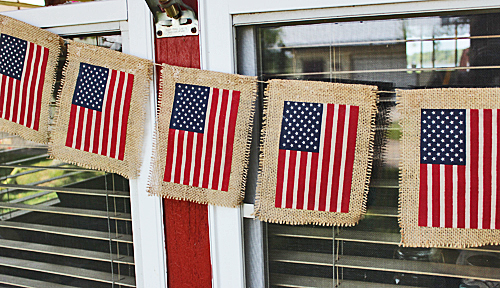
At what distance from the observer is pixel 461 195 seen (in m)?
1.65

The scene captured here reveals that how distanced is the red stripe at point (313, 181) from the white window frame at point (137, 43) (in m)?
0.77

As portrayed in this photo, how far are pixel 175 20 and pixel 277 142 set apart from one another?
760 mm

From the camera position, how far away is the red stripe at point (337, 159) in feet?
5.72

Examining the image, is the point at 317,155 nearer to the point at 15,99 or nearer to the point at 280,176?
the point at 280,176

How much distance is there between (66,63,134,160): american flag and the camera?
2047mm

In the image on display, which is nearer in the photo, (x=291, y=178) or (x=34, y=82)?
(x=291, y=178)

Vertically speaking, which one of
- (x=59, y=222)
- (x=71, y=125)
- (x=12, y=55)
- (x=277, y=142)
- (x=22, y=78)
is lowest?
(x=59, y=222)

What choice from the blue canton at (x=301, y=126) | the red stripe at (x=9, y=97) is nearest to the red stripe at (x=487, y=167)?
the blue canton at (x=301, y=126)

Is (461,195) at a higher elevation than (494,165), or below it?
below

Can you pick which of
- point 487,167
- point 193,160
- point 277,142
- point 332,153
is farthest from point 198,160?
point 487,167

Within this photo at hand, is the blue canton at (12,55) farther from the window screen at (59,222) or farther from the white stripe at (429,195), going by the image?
the white stripe at (429,195)

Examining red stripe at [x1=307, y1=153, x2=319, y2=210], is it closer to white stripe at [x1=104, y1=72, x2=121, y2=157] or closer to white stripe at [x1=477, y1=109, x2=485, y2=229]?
white stripe at [x1=477, y1=109, x2=485, y2=229]

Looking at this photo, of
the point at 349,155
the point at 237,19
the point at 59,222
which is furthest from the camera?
the point at 59,222

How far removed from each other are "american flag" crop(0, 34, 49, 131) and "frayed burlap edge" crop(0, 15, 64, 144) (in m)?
0.02
